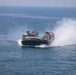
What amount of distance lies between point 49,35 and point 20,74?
30490mm

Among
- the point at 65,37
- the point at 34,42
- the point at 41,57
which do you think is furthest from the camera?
the point at 65,37

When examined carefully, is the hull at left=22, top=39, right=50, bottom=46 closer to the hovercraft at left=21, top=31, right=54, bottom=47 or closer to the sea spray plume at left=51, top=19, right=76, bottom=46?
the hovercraft at left=21, top=31, right=54, bottom=47

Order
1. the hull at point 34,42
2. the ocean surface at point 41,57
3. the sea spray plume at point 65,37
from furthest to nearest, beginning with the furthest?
the sea spray plume at point 65,37, the hull at point 34,42, the ocean surface at point 41,57

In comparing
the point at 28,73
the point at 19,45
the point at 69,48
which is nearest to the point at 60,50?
the point at 69,48

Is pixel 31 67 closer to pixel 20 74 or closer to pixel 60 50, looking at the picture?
pixel 20 74

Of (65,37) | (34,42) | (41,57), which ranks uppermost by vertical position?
(65,37)

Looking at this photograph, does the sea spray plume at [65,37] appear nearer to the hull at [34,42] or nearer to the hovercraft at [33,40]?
the hovercraft at [33,40]

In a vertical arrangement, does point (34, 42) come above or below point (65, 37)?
below

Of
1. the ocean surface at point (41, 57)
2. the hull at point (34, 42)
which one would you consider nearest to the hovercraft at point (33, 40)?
the hull at point (34, 42)

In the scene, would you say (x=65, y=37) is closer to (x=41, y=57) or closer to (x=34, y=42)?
(x=34, y=42)

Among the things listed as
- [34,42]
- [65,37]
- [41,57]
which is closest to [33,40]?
Result: [34,42]

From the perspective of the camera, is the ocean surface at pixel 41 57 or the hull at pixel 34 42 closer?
the ocean surface at pixel 41 57

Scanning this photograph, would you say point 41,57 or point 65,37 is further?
point 65,37

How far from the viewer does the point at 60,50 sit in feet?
278
